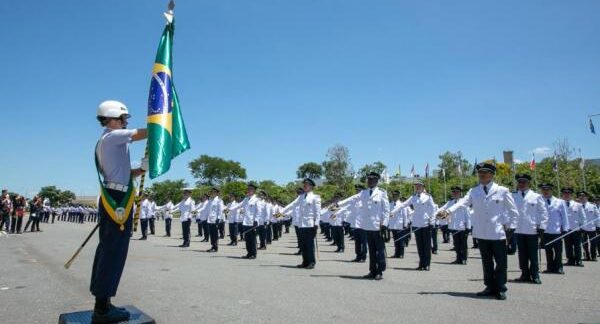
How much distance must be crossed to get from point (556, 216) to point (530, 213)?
2.66 m

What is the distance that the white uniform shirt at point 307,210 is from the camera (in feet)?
37.7

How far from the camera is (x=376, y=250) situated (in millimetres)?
9312

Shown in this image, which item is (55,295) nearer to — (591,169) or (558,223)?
(558,223)

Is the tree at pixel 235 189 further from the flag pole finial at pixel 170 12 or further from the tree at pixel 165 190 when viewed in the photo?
the flag pole finial at pixel 170 12

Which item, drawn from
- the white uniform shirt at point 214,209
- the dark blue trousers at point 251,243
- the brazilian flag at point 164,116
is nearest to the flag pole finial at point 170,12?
the brazilian flag at point 164,116

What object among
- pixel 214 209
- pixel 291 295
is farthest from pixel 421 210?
pixel 214 209

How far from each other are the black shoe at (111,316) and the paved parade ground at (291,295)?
71cm

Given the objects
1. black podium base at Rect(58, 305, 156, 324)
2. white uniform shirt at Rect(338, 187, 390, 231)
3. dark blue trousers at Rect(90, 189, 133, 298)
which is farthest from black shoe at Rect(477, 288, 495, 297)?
dark blue trousers at Rect(90, 189, 133, 298)

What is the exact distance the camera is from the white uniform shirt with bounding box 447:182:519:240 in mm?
7637

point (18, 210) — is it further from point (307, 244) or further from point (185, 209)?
point (307, 244)

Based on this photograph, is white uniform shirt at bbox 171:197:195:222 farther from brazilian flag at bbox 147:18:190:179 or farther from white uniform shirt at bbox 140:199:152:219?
brazilian flag at bbox 147:18:190:179

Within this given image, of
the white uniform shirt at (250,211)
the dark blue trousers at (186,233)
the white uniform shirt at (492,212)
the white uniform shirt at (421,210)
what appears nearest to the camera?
the white uniform shirt at (492,212)

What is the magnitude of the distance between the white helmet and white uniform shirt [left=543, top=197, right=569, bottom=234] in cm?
1139

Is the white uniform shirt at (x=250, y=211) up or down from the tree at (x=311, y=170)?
down
